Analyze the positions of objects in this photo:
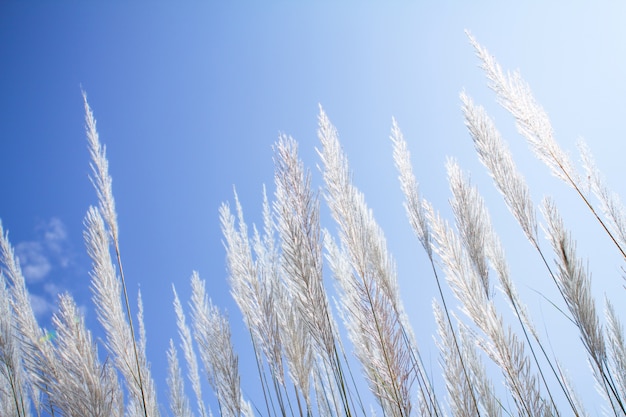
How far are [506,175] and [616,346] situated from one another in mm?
1362

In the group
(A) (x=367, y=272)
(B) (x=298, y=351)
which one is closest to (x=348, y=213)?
(A) (x=367, y=272)

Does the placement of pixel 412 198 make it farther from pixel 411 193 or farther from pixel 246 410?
pixel 246 410

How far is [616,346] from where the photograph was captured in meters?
2.60

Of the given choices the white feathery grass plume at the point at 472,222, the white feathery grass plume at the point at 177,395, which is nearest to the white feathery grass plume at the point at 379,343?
the white feathery grass plume at the point at 472,222

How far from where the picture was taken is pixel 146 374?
2994 millimetres

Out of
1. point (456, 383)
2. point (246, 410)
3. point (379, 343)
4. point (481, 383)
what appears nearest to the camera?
point (379, 343)

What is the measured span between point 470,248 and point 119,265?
71.2 inches

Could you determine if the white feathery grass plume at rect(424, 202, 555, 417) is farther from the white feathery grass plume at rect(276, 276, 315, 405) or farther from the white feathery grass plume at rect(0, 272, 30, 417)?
the white feathery grass plume at rect(0, 272, 30, 417)

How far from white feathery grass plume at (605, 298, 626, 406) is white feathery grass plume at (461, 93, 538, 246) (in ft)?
3.04

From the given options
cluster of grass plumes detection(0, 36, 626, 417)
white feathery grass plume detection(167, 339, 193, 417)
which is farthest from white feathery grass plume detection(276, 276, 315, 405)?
white feathery grass plume detection(167, 339, 193, 417)

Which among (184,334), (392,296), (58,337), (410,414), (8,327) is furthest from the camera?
(184,334)

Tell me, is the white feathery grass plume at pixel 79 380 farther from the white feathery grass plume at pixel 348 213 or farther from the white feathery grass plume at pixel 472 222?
the white feathery grass plume at pixel 472 222

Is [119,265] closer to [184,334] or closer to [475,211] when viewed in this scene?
[475,211]

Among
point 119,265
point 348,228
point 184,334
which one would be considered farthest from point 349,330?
point 184,334
